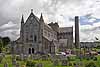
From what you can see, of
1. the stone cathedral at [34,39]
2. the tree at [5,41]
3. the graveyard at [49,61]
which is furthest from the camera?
the tree at [5,41]

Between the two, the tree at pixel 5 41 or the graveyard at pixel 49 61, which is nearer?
the graveyard at pixel 49 61

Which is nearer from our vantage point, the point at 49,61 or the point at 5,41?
the point at 49,61

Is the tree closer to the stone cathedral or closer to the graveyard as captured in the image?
the stone cathedral

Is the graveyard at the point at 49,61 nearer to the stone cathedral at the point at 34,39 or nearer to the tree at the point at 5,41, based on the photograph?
the stone cathedral at the point at 34,39

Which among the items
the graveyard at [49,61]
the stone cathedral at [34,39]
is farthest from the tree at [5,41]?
the graveyard at [49,61]

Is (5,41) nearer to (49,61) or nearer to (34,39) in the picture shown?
(34,39)

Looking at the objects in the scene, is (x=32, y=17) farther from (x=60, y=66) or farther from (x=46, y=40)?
(x=60, y=66)

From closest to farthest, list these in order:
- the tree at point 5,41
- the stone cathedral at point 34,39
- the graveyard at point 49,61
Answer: the graveyard at point 49,61, the stone cathedral at point 34,39, the tree at point 5,41

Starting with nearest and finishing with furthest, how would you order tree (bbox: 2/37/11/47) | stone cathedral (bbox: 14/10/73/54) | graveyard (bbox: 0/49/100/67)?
1. graveyard (bbox: 0/49/100/67)
2. stone cathedral (bbox: 14/10/73/54)
3. tree (bbox: 2/37/11/47)

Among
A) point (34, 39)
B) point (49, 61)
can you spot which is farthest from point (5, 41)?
point (49, 61)

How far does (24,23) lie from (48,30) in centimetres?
1034

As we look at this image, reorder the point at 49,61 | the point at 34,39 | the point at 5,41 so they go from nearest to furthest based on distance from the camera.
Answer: the point at 49,61 → the point at 34,39 → the point at 5,41

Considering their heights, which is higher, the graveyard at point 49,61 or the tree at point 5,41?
the tree at point 5,41

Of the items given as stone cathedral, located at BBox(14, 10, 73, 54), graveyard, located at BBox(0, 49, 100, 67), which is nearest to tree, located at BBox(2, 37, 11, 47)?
stone cathedral, located at BBox(14, 10, 73, 54)
